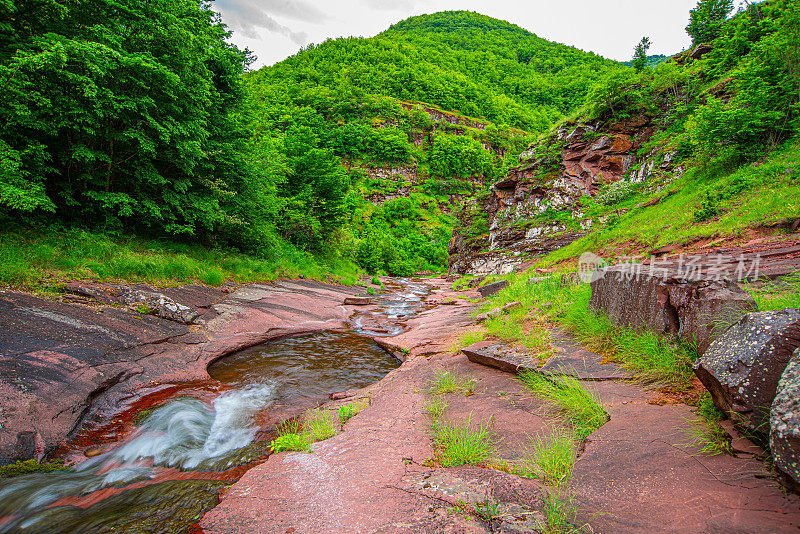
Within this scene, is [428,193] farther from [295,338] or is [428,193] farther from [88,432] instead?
[88,432]

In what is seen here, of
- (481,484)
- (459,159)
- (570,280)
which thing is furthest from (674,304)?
(459,159)

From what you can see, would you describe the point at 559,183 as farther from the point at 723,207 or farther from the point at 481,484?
the point at 481,484

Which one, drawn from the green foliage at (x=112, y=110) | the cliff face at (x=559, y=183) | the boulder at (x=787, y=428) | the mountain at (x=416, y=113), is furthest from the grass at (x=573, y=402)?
the mountain at (x=416, y=113)

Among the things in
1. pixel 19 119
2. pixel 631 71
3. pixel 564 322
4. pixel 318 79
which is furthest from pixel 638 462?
pixel 318 79

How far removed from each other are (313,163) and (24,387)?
19950mm

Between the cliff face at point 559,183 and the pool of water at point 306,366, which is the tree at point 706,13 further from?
the pool of water at point 306,366

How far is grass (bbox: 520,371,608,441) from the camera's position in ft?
11.0

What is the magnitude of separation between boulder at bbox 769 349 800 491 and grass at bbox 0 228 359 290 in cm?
1118

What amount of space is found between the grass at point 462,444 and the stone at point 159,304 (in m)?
7.69

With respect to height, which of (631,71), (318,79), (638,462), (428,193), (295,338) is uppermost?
(318,79)

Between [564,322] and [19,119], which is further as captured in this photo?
[19,119]

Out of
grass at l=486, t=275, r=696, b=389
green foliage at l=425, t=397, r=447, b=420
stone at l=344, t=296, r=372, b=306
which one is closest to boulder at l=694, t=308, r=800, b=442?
grass at l=486, t=275, r=696, b=389

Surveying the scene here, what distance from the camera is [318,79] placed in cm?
10188

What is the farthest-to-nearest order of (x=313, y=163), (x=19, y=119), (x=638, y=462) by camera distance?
1. (x=313, y=163)
2. (x=19, y=119)
3. (x=638, y=462)
